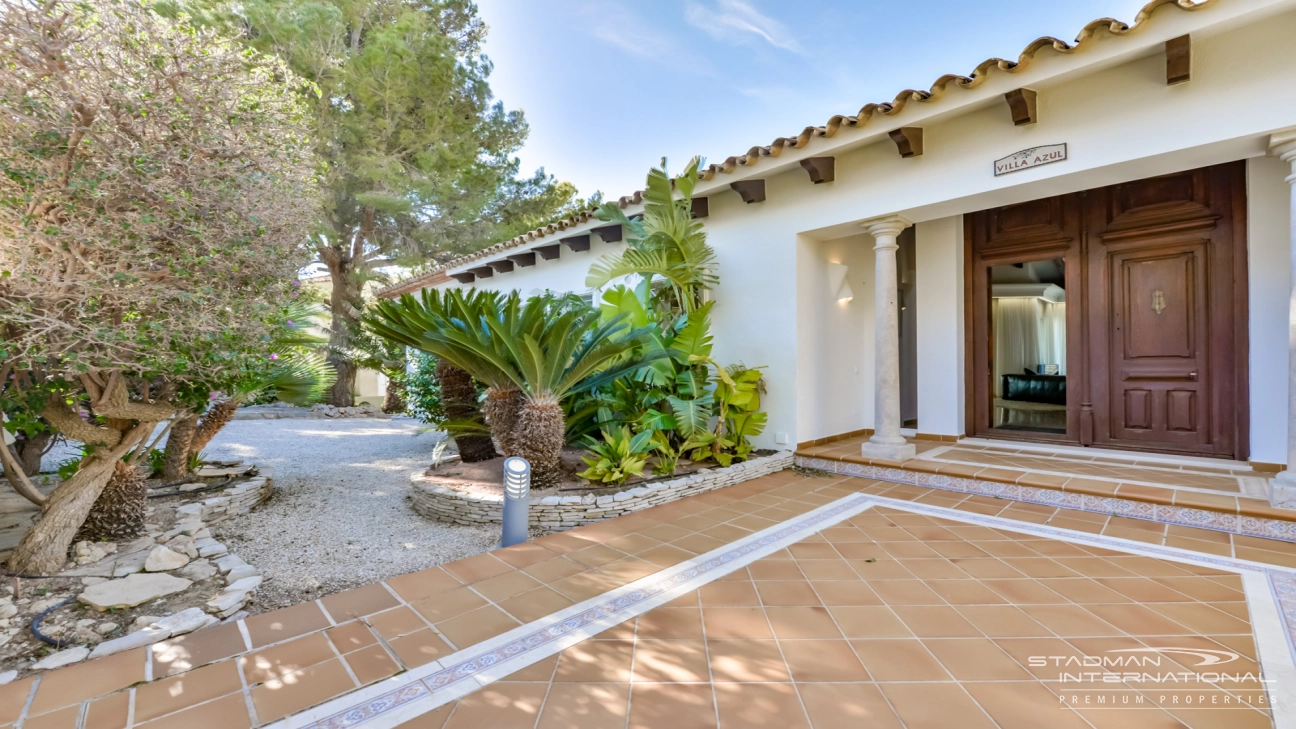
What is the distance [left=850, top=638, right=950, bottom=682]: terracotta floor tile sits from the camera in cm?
232

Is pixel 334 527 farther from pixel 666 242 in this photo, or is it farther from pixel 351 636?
pixel 666 242

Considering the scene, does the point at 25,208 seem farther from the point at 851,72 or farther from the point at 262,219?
the point at 851,72

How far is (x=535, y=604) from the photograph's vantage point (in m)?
3.01

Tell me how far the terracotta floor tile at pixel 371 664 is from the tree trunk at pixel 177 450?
4522mm

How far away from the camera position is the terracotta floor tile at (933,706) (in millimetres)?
2020

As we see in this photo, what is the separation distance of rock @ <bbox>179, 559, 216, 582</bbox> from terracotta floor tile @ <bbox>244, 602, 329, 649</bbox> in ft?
3.58

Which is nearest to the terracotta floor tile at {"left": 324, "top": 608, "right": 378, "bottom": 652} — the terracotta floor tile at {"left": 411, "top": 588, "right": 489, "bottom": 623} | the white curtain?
the terracotta floor tile at {"left": 411, "top": 588, "right": 489, "bottom": 623}

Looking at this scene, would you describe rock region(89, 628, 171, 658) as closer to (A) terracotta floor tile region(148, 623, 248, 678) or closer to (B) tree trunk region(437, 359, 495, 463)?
(A) terracotta floor tile region(148, 623, 248, 678)

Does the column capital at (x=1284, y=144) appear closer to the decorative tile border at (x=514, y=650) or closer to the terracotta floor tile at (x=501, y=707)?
the decorative tile border at (x=514, y=650)

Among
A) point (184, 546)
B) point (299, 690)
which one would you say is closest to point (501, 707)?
point (299, 690)

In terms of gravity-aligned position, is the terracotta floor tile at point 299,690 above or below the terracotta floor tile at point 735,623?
above

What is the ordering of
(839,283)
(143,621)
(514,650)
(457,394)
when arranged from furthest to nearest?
(839,283) → (457,394) → (143,621) → (514,650)

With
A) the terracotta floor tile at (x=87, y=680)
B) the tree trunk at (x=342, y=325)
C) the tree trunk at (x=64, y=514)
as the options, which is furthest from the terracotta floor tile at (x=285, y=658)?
the tree trunk at (x=342, y=325)

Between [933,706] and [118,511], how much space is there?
538 centimetres
